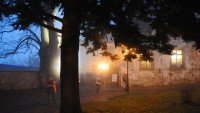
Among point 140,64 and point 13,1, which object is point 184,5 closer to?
point 13,1

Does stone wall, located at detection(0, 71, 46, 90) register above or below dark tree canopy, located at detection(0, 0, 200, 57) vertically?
below

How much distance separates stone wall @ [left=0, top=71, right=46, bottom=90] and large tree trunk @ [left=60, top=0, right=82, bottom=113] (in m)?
8.76

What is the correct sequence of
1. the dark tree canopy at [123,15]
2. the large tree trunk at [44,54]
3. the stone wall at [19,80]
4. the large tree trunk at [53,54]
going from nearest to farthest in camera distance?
the dark tree canopy at [123,15]
the stone wall at [19,80]
the large tree trunk at [44,54]
the large tree trunk at [53,54]

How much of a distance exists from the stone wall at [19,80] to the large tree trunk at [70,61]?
28.7ft

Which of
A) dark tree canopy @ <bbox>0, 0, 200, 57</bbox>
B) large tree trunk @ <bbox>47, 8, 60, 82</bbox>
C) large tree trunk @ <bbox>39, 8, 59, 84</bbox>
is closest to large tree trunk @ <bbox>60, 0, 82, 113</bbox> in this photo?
dark tree canopy @ <bbox>0, 0, 200, 57</bbox>

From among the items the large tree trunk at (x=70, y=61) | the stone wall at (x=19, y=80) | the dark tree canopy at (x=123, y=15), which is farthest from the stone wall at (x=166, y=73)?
the large tree trunk at (x=70, y=61)

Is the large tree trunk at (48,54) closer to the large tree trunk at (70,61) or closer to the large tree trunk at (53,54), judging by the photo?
the large tree trunk at (53,54)

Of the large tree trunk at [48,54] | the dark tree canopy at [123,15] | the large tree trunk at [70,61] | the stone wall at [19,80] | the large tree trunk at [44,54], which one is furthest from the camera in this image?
the large tree trunk at [48,54]

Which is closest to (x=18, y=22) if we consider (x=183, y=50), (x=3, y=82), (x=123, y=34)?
(x=123, y=34)

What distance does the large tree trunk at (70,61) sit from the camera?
16.8 ft

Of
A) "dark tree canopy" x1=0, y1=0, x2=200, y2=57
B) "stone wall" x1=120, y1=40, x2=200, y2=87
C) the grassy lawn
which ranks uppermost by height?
"dark tree canopy" x1=0, y1=0, x2=200, y2=57

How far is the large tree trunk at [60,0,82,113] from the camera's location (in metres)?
5.12

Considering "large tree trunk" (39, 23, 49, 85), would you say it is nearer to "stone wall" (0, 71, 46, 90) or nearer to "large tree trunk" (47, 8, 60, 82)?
"large tree trunk" (47, 8, 60, 82)

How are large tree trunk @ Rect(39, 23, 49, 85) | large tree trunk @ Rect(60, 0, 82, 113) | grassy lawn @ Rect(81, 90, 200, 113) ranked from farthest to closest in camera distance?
1. large tree trunk @ Rect(39, 23, 49, 85)
2. grassy lawn @ Rect(81, 90, 200, 113)
3. large tree trunk @ Rect(60, 0, 82, 113)
